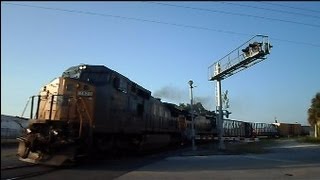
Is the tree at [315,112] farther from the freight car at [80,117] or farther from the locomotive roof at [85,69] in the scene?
the locomotive roof at [85,69]

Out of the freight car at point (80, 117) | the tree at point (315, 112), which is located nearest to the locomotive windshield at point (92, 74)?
the freight car at point (80, 117)

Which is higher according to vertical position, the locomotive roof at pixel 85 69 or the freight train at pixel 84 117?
the locomotive roof at pixel 85 69

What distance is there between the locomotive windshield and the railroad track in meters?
4.81

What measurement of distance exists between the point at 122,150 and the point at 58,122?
7822 millimetres

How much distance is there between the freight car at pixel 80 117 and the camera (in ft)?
57.1

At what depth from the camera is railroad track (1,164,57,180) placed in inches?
569

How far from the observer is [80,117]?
18.5 metres

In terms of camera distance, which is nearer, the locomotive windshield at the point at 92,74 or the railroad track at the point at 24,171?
the railroad track at the point at 24,171

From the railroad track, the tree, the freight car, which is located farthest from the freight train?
the tree

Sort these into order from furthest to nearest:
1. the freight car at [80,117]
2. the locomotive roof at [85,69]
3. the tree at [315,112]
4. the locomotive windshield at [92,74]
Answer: the tree at [315,112] → the locomotive roof at [85,69] → the locomotive windshield at [92,74] → the freight car at [80,117]

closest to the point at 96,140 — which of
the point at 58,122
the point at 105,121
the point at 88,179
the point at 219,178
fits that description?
the point at 105,121

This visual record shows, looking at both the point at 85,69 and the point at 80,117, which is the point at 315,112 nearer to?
the point at 85,69

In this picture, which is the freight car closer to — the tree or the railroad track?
the railroad track

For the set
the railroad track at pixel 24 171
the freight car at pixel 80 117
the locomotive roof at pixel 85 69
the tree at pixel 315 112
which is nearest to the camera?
the railroad track at pixel 24 171
